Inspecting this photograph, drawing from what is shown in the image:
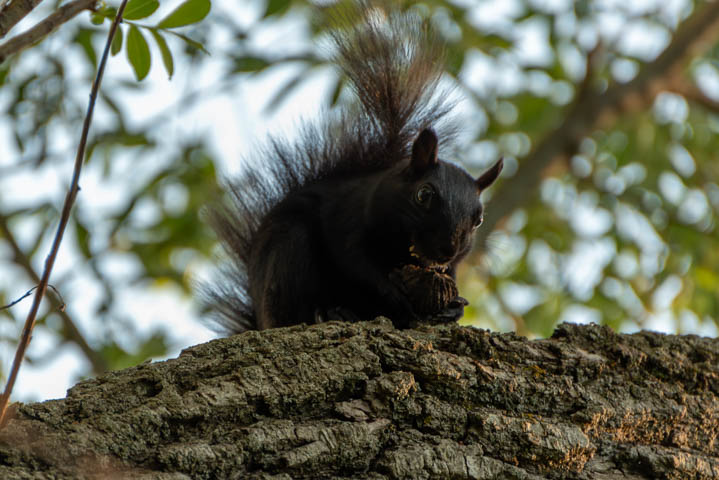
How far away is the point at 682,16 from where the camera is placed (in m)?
4.98

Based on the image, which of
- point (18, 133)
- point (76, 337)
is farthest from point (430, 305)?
point (18, 133)

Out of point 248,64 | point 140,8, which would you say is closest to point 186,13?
point 140,8

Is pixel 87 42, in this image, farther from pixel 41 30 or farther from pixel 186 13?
pixel 41 30

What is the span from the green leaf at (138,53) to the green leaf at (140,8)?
3.7 inches

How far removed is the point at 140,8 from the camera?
152cm

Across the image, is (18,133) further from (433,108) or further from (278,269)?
(433,108)

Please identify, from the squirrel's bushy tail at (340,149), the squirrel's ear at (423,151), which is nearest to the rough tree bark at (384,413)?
the squirrel's ear at (423,151)

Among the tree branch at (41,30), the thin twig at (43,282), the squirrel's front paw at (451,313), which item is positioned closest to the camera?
the thin twig at (43,282)

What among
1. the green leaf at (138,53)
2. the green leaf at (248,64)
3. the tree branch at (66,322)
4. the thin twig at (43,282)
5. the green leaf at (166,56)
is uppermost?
the green leaf at (248,64)

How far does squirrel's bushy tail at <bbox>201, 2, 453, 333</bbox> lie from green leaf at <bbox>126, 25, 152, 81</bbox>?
3.67 ft

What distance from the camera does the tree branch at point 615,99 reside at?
4270 mm

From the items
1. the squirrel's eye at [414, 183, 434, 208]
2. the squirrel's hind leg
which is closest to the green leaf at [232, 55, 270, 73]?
the squirrel's hind leg

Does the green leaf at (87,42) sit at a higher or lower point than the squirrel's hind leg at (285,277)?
higher

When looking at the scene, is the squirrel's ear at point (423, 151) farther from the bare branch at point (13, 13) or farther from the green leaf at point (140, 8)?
the bare branch at point (13, 13)
